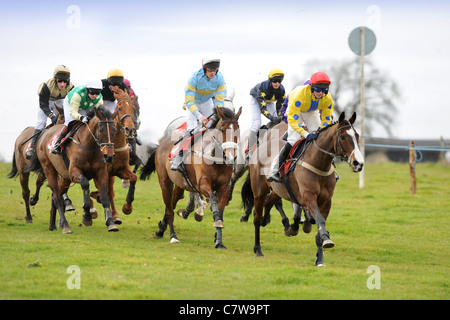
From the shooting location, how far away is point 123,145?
47.3 feet

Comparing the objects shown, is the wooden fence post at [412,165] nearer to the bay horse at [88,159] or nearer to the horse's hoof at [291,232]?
the horse's hoof at [291,232]

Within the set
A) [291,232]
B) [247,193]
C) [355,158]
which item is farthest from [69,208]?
[355,158]

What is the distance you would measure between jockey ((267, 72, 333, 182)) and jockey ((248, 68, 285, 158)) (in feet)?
9.74

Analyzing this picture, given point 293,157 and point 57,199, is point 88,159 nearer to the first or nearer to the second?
point 57,199

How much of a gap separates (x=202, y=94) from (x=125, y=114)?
59.6 inches

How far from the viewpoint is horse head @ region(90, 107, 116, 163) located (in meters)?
12.8

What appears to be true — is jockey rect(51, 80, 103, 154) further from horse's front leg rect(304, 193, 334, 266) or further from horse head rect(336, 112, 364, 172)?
horse head rect(336, 112, 364, 172)

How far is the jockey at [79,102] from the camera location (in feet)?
44.0

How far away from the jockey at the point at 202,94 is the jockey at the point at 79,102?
5.87 feet

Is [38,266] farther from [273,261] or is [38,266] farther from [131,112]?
[131,112]

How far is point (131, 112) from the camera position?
532 inches

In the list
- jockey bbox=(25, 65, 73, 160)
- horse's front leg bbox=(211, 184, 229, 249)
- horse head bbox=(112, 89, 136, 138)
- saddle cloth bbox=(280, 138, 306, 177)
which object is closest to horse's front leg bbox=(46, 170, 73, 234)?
jockey bbox=(25, 65, 73, 160)

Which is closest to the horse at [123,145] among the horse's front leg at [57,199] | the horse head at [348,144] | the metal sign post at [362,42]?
the horse's front leg at [57,199]
